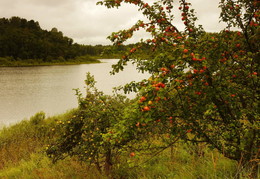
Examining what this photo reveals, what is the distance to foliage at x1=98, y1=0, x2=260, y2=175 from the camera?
2547 millimetres

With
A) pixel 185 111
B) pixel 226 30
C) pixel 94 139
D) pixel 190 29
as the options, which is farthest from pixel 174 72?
pixel 94 139

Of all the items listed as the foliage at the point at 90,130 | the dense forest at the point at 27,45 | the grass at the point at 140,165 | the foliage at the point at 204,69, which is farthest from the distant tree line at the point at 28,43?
the foliage at the point at 204,69

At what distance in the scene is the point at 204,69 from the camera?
97.0 inches

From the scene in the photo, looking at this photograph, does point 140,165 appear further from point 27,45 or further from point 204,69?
point 27,45

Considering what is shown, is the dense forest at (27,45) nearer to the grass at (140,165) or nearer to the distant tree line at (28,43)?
the distant tree line at (28,43)

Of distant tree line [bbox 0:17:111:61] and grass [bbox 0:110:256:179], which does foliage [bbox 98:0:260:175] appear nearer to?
grass [bbox 0:110:256:179]

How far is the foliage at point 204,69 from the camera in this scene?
255 centimetres

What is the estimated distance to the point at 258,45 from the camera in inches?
121

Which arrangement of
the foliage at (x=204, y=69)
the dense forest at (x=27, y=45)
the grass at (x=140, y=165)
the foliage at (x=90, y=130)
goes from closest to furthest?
the foliage at (x=204, y=69) → the grass at (x=140, y=165) → the foliage at (x=90, y=130) → the dense forest at (x=27, y=45)

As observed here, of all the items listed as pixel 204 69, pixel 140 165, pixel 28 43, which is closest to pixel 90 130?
pixel 140 165

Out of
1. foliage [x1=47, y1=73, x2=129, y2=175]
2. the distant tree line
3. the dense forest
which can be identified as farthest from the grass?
the distant tree line

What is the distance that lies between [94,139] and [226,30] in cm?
300

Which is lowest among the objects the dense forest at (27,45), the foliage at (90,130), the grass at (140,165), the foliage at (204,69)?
the grass at (140,165)

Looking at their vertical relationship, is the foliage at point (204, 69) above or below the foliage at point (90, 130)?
above
